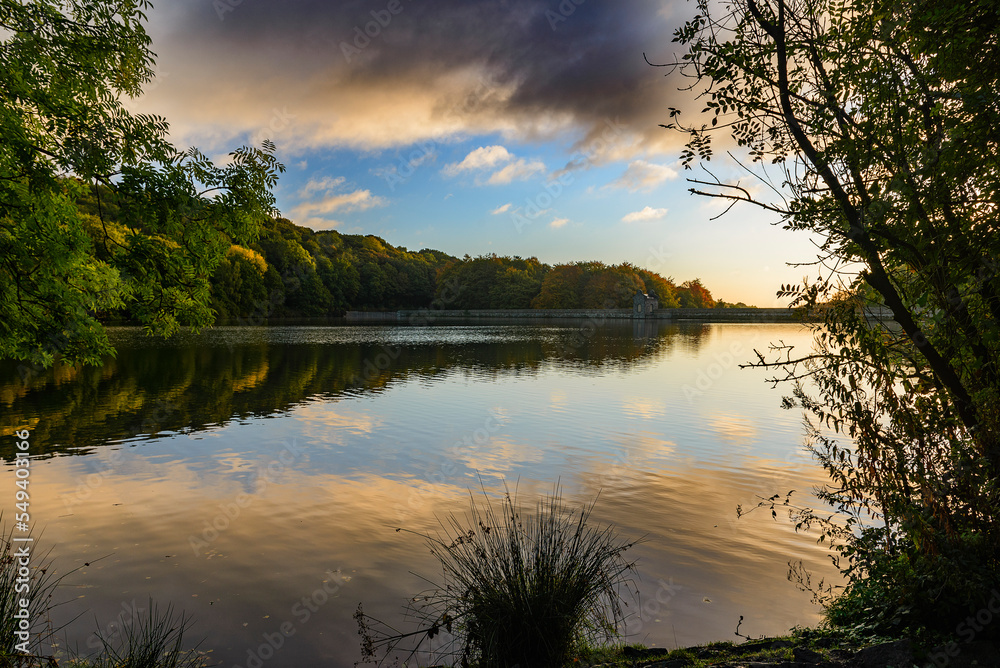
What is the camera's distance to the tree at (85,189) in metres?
8.63

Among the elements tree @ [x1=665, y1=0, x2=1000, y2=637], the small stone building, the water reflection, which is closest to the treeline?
the small stone building

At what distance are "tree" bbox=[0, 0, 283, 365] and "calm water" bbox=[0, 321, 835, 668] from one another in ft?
10.6

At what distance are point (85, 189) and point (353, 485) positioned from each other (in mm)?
7638

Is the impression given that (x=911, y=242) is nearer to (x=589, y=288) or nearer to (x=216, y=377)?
(x=216, y=377)

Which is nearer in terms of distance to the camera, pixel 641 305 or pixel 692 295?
pixel 641 305

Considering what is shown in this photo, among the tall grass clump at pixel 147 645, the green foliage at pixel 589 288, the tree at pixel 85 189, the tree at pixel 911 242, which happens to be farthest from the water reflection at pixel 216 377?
the green foliage at pixel 589 288

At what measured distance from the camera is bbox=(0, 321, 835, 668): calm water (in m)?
5.96

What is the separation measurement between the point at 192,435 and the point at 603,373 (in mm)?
18819

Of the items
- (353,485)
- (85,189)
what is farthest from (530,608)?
(85,189)

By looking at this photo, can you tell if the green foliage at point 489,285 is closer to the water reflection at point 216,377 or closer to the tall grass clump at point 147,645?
the water reflection at point 216,377

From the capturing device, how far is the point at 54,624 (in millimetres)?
5371

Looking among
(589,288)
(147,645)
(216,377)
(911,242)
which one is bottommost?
(216,377)

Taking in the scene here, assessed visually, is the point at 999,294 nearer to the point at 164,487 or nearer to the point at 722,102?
the point at 722,102

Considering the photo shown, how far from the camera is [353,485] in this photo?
414 inches
